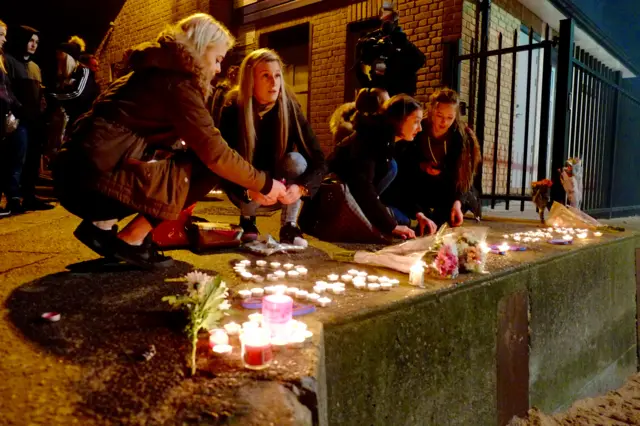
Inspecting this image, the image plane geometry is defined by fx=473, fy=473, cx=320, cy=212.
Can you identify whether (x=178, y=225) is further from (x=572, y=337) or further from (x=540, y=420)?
(x=572, y=337)

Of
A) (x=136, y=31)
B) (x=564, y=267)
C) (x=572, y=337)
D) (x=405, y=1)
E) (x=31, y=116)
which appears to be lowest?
(x=572, y=337)

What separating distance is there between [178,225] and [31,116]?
120 inches

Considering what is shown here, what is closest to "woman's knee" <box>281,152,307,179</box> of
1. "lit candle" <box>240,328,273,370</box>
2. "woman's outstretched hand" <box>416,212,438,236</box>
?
"woman's outstretched hand" <box>416,212,438,236</box>

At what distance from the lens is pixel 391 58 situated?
6.09 meters


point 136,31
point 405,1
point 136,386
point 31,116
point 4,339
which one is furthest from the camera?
→ point 136,31

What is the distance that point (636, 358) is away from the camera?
15.8 feet

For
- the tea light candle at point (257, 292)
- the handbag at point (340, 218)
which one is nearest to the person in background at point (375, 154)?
the handbag at point (340, 218)

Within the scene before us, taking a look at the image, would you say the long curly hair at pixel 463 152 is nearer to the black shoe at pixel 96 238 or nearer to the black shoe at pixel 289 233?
the black shoe at pixel 289 233

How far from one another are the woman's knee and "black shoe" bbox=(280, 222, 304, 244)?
0.41m

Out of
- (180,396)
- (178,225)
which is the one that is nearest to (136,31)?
(178,225)

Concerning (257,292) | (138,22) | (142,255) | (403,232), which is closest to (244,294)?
(257,292)

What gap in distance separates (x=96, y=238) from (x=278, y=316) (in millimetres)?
1439

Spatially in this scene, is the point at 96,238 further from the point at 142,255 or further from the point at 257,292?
the point at 257,292

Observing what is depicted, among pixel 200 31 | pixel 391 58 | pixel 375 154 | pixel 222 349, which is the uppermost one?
pixel 391 58
